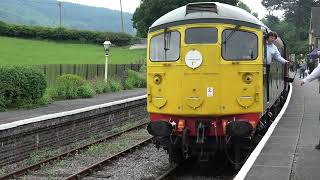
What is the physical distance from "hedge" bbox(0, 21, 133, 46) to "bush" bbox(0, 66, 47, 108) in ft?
164

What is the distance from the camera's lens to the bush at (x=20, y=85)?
18.2 metres

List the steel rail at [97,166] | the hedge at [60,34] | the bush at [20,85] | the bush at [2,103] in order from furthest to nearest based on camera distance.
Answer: the hedge at [60,34] → the bush at [20,85] → the bush at [2,103] → the steel rail at [97,166]

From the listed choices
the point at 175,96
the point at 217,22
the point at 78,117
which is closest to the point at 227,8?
the point at 217,22

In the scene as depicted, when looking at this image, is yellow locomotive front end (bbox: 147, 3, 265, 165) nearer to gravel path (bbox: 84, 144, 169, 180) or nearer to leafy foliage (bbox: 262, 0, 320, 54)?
gravel path (bbox: 84, 144, 169, 180)

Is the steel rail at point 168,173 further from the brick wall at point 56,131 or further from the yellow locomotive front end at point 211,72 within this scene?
the brick wall at point 56,131

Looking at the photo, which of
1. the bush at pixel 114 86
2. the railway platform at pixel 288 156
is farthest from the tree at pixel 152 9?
the railway platform at pixel 288 156

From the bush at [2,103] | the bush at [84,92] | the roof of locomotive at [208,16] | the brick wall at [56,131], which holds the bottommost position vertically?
the brick wall at [56,131]

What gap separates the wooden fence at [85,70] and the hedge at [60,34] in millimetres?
34084

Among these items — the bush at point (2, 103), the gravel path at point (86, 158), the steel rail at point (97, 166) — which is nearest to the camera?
the steel rail at point (97, 166)

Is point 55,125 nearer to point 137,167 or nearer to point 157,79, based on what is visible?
point 137,167

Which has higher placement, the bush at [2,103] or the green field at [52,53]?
the green field at [52,53]

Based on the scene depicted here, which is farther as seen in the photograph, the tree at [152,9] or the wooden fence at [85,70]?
the tree at [152,9]

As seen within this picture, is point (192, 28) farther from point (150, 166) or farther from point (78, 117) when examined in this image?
point (78, 117)

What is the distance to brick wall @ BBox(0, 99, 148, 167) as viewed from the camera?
1218 cm
